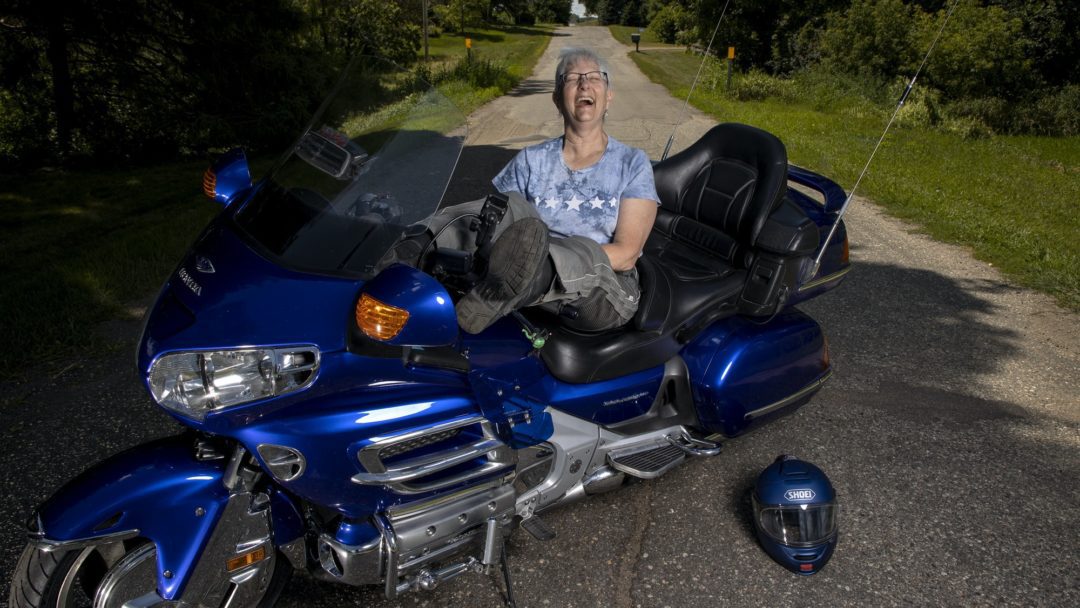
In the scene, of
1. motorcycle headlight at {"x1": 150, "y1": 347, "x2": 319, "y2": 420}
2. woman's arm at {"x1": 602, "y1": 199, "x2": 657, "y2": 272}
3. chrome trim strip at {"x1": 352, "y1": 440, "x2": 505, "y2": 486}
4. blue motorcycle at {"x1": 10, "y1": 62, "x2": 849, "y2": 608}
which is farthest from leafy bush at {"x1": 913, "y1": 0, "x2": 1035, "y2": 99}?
motorcycle headlight at {"x1": 150, "y1": 347, "x2": 319, "y2": 420}

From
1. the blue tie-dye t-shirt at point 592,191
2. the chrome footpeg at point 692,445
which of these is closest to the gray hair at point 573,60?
the blue tie-dye t-shirt at point 592,191

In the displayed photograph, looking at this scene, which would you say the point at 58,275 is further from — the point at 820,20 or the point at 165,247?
the point at 820,20

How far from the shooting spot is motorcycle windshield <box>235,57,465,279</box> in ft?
7.05

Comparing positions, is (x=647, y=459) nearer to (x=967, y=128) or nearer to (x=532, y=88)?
(x=967, y=128)

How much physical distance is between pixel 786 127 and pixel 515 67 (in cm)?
1301

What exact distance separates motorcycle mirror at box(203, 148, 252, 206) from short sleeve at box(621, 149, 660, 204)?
141 cm

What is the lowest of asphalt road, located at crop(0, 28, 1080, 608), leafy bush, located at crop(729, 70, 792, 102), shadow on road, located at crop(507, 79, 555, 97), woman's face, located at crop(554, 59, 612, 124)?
shadow on road, located at crop(507, 79, 555, 97)

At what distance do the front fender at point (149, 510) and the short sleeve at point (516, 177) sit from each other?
1661mm

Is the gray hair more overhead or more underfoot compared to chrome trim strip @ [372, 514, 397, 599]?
more overhead

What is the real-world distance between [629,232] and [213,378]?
1.60 metres

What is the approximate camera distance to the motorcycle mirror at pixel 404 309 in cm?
190

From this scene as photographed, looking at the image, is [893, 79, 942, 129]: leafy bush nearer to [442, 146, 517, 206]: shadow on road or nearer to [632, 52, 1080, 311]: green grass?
[632, 52, 1080, 311]: green grass

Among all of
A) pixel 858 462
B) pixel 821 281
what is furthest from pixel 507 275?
pixel 858 462

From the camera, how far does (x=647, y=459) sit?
294 cm
